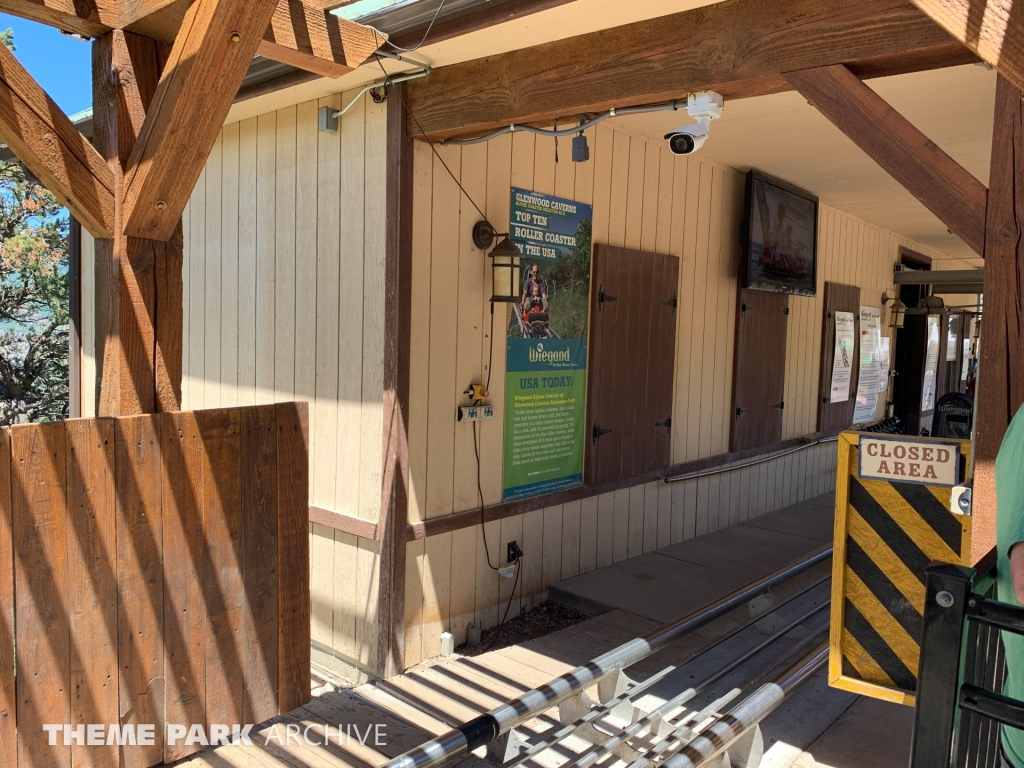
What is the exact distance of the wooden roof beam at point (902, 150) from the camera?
92.0 inches

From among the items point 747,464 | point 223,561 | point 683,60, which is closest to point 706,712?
point 223,561

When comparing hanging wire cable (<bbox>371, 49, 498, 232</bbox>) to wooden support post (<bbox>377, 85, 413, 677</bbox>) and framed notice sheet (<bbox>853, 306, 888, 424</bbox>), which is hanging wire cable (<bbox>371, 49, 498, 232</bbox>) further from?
framed notice sheet (<bbox>853, 306, 888, 424</bbox>)

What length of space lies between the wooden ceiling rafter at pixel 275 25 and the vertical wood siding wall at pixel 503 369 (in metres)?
1.00

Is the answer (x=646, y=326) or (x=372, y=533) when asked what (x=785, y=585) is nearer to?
(x=646, y=326)

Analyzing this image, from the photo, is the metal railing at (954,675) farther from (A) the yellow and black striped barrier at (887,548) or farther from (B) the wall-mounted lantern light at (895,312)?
(B) the wall-mounted lantern light at (895,312)

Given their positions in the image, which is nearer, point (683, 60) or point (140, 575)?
point (140, 575)

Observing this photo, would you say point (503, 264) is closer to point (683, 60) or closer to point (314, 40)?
point (683, 60)

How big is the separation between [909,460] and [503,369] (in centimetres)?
244

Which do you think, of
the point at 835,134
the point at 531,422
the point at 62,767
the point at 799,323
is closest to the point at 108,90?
the point at 62,767

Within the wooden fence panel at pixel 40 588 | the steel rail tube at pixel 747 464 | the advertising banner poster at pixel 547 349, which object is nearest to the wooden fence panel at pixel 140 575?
the wooden fence panel at pixel 40 588

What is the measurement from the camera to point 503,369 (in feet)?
14.8

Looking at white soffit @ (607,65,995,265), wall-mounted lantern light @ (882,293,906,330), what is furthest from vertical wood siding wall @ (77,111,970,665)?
wall-mounted lantern light @ (882,293,906,330)

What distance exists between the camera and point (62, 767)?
6.91 ft

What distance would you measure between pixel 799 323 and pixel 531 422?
12.9ft
